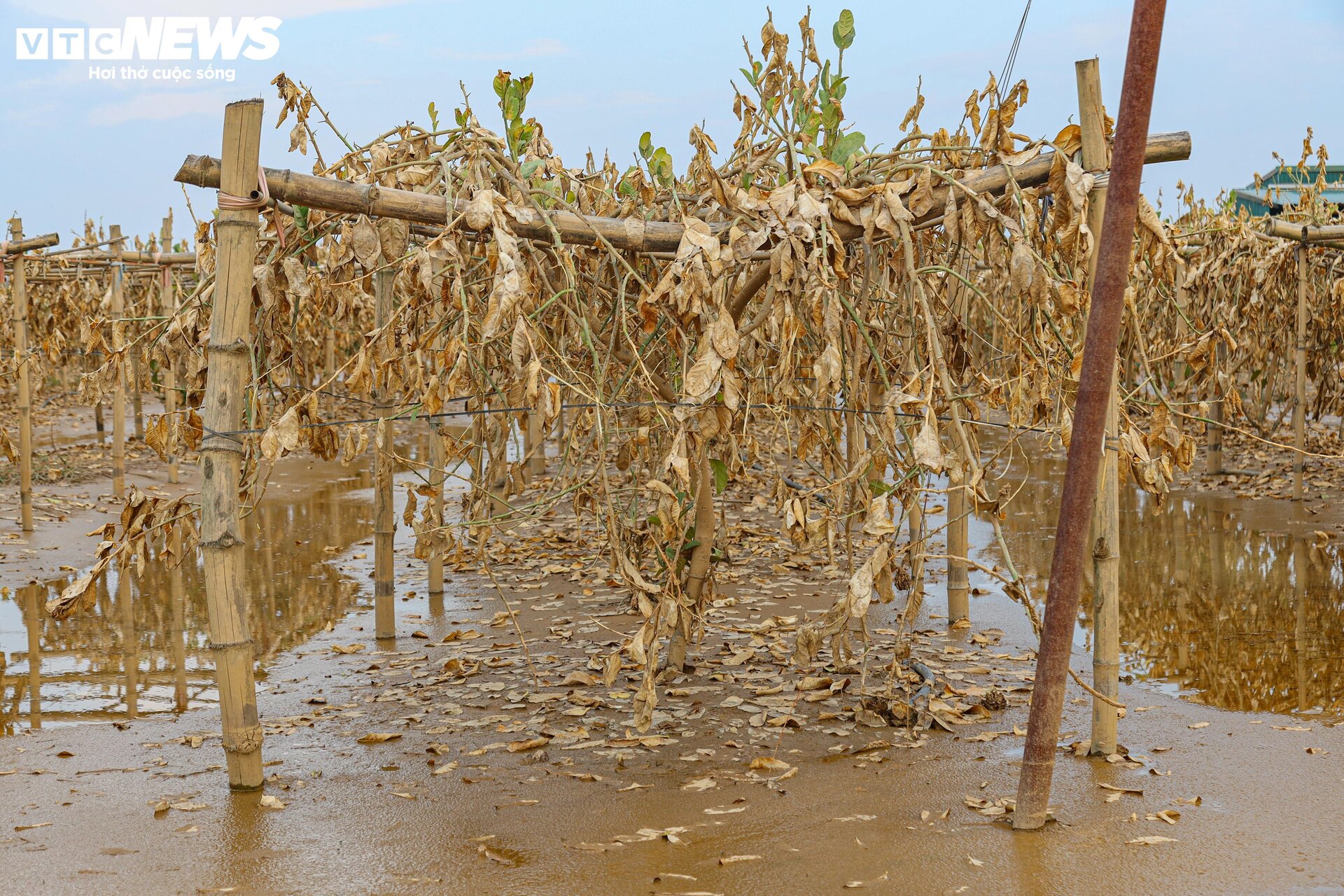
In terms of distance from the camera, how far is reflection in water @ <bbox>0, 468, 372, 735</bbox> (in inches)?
203

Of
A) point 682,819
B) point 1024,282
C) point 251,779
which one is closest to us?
point 1024,282

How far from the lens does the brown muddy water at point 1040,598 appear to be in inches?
201

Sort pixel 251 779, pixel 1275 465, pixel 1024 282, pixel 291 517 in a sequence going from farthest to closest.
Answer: pixel 1275 465 → pixel 291 517 → pixel 251 779 → pixel 1024 282

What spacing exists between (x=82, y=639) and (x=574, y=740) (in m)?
3.75

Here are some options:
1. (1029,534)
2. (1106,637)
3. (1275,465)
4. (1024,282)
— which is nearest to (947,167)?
(1024,282)

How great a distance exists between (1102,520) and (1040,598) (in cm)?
335

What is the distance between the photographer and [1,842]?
11.1 ft

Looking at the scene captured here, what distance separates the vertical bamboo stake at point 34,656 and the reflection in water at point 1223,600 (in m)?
4.62

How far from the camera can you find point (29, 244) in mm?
8984

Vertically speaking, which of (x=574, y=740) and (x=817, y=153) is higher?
(x=817, y=153)

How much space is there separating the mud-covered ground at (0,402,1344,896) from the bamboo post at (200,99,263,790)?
1.66 feet

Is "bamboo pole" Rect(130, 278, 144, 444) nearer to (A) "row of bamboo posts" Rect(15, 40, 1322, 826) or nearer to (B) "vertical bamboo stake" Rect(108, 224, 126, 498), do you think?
(B) "vertical bamboo stake" Rect(108, 224, 126, 498)

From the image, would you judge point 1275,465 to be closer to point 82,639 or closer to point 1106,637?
point 1106,637

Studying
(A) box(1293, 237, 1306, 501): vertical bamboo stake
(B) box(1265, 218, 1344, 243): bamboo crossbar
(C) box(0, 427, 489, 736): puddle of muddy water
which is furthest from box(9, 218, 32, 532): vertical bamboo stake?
(A) box(1293, 237, 1306, 501): vertical bamboo stake
